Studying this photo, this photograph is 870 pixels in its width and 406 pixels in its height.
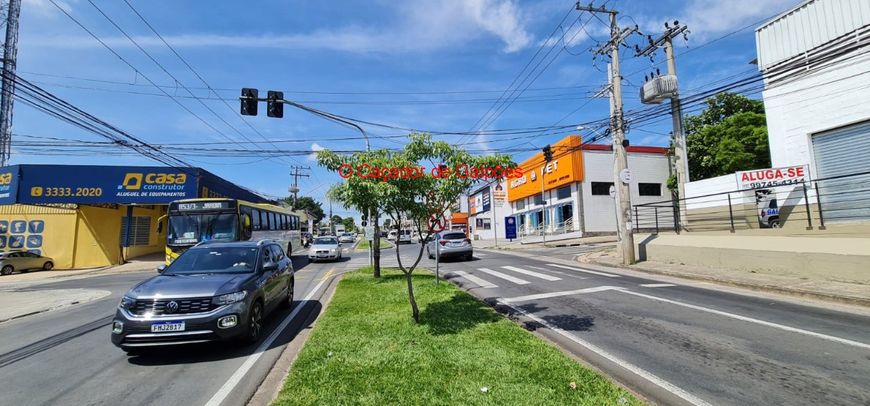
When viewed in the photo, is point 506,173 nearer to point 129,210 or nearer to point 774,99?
point 774,99

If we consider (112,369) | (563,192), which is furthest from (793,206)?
(563,192)

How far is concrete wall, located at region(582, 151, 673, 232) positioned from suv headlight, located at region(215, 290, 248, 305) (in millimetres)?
31585

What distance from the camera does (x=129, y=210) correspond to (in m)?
26.8

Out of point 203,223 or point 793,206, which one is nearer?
point 793,206

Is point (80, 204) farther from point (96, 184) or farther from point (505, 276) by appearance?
point (505, 276)

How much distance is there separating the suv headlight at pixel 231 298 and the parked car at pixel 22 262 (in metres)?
26.3

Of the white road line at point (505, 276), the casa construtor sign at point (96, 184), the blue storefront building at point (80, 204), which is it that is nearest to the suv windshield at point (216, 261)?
the white road line at point (505, 276)

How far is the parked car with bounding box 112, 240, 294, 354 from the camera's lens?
17.4ft

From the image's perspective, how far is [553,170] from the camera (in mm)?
37219

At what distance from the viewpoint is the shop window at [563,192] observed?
35719 millimetres

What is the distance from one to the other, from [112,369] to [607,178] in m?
35.1

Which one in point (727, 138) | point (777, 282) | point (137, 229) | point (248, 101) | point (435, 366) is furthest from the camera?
point (137, 229)

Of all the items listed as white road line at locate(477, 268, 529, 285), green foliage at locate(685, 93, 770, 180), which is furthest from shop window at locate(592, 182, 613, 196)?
white road line at locate(477, 268, 529, 285)

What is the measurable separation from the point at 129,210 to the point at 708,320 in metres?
32.2
